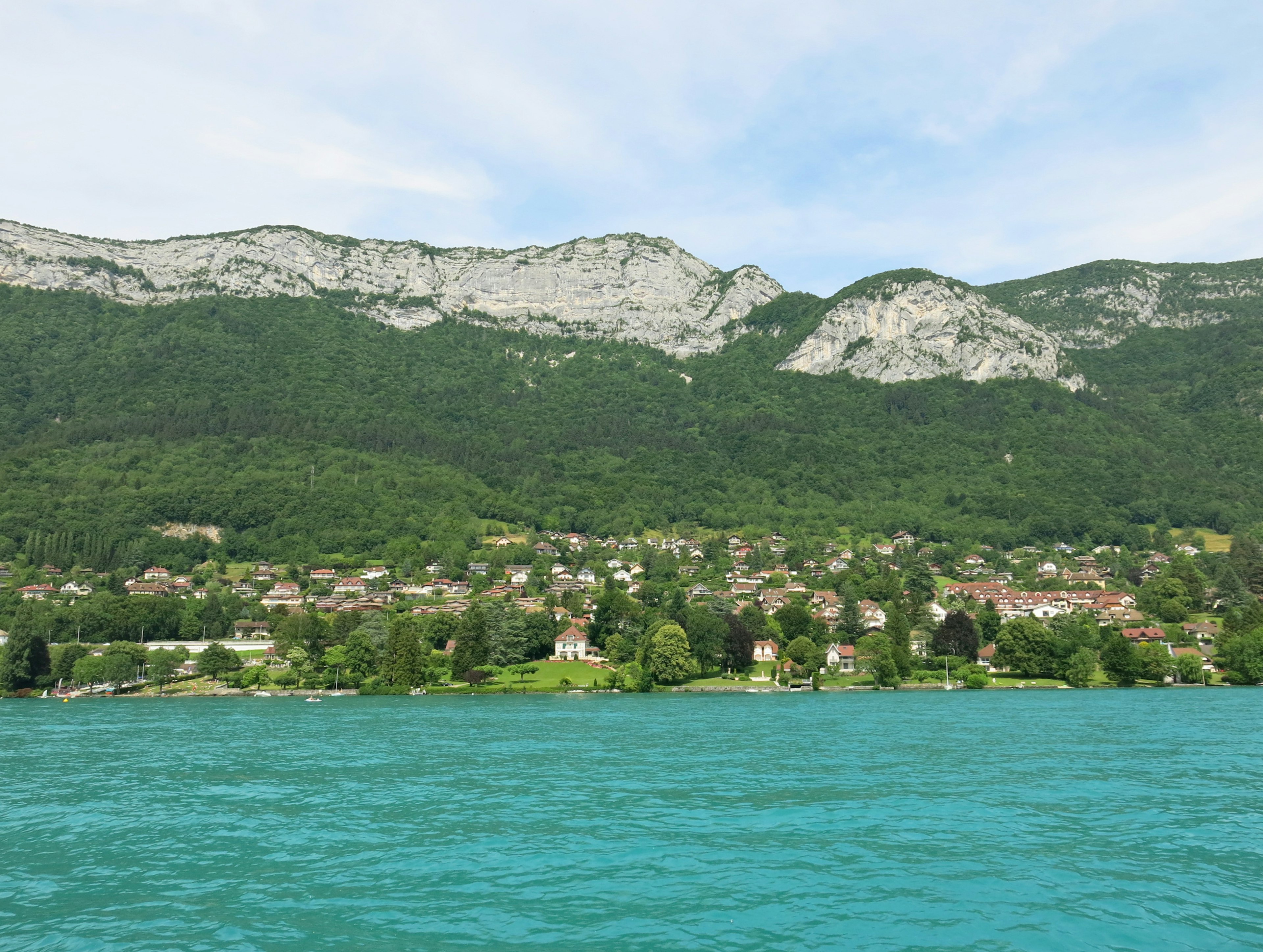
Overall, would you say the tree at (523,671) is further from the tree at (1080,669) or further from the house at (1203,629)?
the house at (1203,629)

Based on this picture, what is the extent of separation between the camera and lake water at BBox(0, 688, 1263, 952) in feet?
50.6

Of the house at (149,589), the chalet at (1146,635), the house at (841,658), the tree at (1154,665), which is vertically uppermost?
the house at (149,589)

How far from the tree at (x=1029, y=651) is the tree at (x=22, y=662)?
286 ft

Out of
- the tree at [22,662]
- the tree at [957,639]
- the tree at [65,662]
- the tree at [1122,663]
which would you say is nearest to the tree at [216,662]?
the tree at [65,662]

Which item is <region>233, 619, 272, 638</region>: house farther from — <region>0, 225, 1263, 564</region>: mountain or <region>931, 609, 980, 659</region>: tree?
<region>931, 609, 980, 659</region>: tree

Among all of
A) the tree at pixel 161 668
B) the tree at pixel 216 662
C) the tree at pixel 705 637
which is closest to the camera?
the tree at pixel 705 637

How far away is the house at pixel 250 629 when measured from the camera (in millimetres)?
93625

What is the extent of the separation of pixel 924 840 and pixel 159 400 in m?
183

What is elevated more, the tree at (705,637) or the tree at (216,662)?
the tree at (705,637)

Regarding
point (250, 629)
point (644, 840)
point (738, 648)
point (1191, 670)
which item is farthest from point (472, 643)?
point (1191, 670)

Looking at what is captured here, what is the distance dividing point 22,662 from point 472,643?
40.2 meters

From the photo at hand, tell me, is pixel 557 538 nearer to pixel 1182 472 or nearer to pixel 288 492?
pixel 288 492

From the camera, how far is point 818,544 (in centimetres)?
14275

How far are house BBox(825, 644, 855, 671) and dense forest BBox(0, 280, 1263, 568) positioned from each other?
67.6 m
